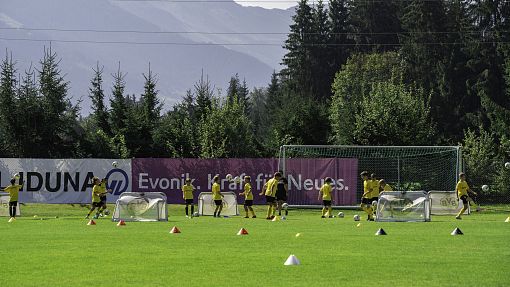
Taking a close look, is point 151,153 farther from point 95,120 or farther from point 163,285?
point 163,285

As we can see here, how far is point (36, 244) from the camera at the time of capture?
75.8 ft

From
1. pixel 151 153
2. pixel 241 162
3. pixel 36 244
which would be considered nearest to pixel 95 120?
pixel 151 153

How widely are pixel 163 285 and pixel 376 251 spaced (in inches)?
278

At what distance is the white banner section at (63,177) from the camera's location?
49.2m

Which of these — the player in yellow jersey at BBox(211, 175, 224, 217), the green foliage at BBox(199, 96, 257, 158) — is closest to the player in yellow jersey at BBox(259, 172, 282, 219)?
the player in yellow jersey at BBox(211, 175, 224, 217)

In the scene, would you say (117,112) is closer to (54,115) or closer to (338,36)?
(54,115)

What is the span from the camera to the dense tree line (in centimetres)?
5634

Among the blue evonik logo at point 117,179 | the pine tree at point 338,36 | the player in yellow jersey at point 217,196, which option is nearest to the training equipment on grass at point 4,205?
the blue evonik logo at point 117,179

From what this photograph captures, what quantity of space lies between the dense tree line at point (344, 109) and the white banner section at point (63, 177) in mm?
5320

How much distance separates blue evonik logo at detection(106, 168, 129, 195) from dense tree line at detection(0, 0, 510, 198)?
17.6 feet

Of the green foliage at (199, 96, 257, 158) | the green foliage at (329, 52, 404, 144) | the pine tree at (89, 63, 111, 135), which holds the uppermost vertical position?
the green foliage at (329, 52, 404, 144)

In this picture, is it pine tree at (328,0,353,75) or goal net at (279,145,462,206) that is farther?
pine tree at (328,0,353,75)

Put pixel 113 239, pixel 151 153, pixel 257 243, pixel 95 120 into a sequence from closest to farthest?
pixel 257 243, pixel 113 239, pixel 151 153, pixel 95 120

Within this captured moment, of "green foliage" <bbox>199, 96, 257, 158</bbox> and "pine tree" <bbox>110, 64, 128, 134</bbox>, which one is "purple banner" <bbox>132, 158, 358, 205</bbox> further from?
"pine tree" <bbox>110, 64, 128, 134</bbox>
